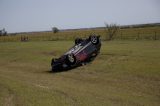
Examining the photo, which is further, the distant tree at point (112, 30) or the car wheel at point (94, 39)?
the distant tree at point (112, 30)

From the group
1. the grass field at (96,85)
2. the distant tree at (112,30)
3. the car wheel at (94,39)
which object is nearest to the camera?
the grass field at (96,85)

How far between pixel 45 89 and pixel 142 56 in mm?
7659

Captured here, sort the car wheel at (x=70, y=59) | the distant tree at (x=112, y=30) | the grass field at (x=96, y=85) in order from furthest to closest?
the distant tree at (x=112, y=30)
the car wheel at (x=70, y=59)
the grass field at (x=96, y=85)

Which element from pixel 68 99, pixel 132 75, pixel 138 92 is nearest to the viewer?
pixel 68 99

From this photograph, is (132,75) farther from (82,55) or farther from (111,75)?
Answer: (82,55)

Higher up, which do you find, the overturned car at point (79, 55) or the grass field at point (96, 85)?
the overturned car at point (79, 55)

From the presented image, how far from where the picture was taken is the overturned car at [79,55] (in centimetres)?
1575

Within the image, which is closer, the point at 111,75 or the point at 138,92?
the point at 138,92

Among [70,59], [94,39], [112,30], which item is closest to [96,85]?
[70,59]

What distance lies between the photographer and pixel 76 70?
15.1 metres

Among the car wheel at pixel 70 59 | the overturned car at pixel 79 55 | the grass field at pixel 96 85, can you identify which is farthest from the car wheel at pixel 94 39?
the car wheel at pixel 70 59

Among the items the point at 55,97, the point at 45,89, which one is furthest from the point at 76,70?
the point at 55,97

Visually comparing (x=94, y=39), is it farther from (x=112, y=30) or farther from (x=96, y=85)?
(x=112, y=30)

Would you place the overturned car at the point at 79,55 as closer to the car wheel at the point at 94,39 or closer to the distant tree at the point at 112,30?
the car wheel at the point at 94,39
